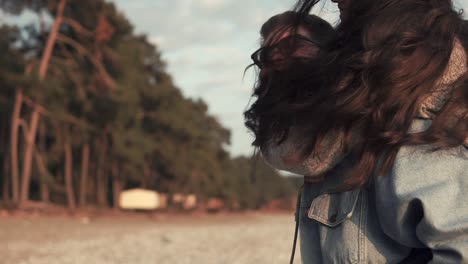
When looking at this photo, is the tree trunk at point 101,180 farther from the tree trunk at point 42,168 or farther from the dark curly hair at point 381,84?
the dark curly hair at point 381,84

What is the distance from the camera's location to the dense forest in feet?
79.5

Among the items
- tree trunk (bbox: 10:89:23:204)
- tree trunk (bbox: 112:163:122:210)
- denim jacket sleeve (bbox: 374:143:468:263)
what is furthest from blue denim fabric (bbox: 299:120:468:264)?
tree trunk (bbox: 112:163:122:210)

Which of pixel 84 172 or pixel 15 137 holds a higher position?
pixel 15 137

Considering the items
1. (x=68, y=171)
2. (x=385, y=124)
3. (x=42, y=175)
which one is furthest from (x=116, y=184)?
(x=385, y=124)

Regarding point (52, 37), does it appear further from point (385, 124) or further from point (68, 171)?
point (385, 124)

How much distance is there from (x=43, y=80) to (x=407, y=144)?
22821 mm

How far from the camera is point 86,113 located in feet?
84.9

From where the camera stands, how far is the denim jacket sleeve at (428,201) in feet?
3.94

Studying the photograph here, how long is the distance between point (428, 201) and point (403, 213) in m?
0.06

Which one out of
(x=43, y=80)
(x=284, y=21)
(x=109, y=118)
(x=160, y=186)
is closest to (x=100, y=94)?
(x=109, y=118)

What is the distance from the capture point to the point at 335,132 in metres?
1.34

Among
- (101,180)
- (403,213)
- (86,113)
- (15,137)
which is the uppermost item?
(86,113)

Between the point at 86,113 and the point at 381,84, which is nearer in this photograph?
the point at 381,84

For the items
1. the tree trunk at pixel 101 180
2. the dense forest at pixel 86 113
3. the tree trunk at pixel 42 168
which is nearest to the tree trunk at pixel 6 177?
the dense forest at pixel 86 113
